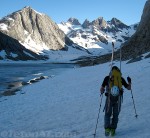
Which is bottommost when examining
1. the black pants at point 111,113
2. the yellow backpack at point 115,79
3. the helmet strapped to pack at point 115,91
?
the black pants at point 111,113

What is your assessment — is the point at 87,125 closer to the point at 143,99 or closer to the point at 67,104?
the point at 143,99

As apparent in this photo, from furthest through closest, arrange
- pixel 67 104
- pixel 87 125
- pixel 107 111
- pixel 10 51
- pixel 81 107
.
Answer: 1. pixel 10 51
2. pixel 67 104
3. pixel 81 107
4. pixel 87 125
5. pixel 107 111

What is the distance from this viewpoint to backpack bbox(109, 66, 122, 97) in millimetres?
10680

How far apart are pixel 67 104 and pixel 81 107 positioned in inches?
73.5

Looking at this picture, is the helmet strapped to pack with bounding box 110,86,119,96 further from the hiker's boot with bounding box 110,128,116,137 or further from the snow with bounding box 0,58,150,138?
the snow with bounding box 0,58,150,138

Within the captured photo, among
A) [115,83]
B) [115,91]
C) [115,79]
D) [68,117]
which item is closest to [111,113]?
[115,91]

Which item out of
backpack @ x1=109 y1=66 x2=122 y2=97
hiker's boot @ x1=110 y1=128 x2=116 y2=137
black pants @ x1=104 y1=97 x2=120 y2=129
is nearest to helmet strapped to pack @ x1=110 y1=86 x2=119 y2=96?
backpack @ x1=109 y1=66 x2=122 y2=97

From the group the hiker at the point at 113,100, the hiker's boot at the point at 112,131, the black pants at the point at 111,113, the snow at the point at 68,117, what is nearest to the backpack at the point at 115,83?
the hiker at the point at 113,100

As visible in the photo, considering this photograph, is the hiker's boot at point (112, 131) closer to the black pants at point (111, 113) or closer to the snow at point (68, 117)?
the black pants at point (111, 113)

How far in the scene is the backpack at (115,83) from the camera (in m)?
10.7

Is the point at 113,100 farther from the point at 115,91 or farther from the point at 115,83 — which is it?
the point at 115,83

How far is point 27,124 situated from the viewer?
47.5 ft

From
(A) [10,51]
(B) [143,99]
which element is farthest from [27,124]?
(A) [10,51]

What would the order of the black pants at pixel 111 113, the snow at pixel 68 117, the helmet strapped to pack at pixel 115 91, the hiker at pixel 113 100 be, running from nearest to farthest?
the helmet strapped to pack at pixel 115 91
the hiker at pixel 113 100
the black pants at pixel 111 113
the snow at pixel 68 117
